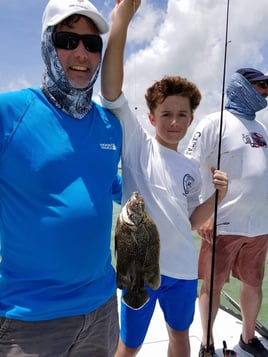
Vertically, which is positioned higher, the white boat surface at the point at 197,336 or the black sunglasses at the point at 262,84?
the black sunglasses at the point at 262,84

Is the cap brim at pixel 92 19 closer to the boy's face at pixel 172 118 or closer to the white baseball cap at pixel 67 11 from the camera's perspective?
the white baseball cap at pixel 67 11

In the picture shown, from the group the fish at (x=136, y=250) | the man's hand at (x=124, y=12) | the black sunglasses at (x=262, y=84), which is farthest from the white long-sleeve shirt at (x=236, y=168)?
the fish at (x=136, y=250)

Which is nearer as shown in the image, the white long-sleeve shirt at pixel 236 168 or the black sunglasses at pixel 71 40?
the black sunglasses at pixel 71 40

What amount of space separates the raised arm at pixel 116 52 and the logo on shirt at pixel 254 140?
1.49 m

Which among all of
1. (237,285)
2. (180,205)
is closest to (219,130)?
(180,205)

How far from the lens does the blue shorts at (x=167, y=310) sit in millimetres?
2410

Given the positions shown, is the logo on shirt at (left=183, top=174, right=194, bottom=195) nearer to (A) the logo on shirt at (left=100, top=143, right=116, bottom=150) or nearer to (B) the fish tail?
(A) the logo on shirt at (left=100, top=143, right=116, bottom=150)

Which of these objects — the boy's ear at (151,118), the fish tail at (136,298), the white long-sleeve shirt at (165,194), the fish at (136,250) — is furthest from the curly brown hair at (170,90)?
the fish tail at (136,298)

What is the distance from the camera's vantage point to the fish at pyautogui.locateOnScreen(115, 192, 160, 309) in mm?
→ 1666

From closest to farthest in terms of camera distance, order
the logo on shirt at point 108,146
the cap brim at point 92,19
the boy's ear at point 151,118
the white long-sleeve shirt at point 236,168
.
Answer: the cap brim at point 92,19 < the logo on shirt at point 108,146 < the boy's ear at point 151,118 < the white long-sleeve shirt at point 236,168

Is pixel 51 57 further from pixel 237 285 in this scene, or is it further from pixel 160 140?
pixel 237 285

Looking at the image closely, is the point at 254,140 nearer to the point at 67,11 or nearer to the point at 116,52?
the point at 116,52

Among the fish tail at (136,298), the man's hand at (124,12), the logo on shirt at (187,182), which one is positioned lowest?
the fish tail at (136,298)

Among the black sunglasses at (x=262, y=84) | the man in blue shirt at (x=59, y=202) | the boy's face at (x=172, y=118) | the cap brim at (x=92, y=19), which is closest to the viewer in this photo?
the man in blue shirt at (x=59, y=202)
